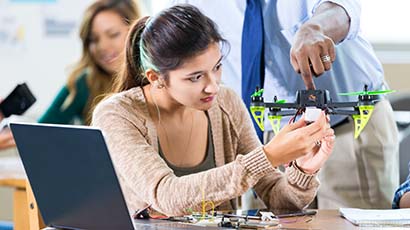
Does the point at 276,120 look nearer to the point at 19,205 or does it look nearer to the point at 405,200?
the point at 405,200

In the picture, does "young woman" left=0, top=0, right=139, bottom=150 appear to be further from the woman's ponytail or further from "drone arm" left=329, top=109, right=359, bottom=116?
"drone arm" left=329, top=109, right=359, bottom=116

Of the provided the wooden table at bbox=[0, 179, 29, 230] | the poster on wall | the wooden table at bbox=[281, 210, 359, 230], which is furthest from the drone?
the poster on wall

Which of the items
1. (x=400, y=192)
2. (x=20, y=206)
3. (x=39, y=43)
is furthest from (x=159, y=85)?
(x=39, y=43)

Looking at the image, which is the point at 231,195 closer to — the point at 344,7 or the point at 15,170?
the point at 344,7

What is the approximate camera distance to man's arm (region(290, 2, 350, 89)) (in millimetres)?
2051

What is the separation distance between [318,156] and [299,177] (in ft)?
0.33

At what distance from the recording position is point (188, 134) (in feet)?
7.33

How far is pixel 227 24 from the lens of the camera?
2619 millimetres

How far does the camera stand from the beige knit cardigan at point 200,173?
1.92 metres

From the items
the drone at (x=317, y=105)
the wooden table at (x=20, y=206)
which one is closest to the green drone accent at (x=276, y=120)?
the drone at (x=317, y=105)

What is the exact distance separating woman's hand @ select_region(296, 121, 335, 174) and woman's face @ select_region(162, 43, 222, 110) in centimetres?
27

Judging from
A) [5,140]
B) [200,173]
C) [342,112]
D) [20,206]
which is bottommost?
[20,206]

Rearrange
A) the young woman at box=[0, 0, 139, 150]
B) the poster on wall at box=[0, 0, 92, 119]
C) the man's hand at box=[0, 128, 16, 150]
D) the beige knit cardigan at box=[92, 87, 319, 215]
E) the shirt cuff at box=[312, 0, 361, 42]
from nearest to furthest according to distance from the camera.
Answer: the beige knit cardigan at box=[92, 87, 319, 215], the shirt cuff at box=[312, 0, 361, 42], the man's hand at box=[0, 128, 16, 150], the young woman at box=[0, 0, 139, 150], the poster on wall at box=[0, 0, 92, 119]

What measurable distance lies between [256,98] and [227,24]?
2.36 ft
